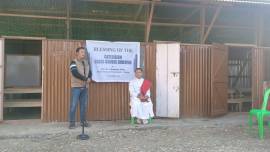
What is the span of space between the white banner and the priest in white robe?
0.51 m

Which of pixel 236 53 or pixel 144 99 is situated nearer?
pixel 144 99

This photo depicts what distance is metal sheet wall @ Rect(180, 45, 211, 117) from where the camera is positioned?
993cm

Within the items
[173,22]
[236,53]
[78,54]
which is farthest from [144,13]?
[236,53]

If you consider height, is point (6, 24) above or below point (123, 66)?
above

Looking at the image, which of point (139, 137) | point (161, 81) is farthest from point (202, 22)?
point (139, 137)

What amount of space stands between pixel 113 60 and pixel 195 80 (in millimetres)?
2223

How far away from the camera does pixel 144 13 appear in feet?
36.6

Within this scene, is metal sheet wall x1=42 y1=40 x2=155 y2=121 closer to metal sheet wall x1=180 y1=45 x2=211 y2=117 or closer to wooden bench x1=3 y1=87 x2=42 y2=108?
wooden bench x1=3 y1=87 x2=42 y2=108

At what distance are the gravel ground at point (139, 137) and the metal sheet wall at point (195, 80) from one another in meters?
0.55

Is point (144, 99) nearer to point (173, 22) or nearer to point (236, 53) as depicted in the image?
point (173, 22)

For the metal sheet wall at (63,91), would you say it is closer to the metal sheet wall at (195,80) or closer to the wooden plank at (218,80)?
the metal sheet wall at (195,80)

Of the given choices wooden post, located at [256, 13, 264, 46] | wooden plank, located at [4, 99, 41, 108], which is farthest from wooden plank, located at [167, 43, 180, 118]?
wooden post, located at [256, 13, 264, 46]

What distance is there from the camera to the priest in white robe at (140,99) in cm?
897

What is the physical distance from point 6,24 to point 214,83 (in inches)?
241
